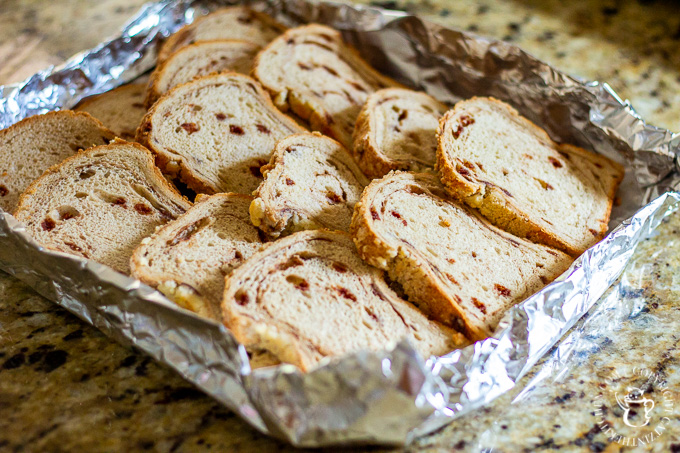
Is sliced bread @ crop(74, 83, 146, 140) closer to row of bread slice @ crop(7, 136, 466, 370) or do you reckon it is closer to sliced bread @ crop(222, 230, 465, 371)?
row of bread slice @ crop(7, 136, 466, 370)

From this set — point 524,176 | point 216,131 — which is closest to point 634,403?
point 524,176

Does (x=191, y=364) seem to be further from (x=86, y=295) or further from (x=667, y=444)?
(x=667, y=444)

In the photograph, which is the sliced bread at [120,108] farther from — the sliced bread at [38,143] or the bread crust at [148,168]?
the bread crust at [148,168]

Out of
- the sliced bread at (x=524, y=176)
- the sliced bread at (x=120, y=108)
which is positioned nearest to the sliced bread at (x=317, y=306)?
the sliced bread at (x=524, y=176)

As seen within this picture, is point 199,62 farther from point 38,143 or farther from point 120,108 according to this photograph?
point 38,143

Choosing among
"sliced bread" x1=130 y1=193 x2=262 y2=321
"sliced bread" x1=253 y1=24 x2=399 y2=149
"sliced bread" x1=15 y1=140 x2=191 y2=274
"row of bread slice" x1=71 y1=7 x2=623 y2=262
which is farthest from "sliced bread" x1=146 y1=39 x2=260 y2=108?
"sliced bread" x1=130 y1=193 x2=262 y2=321

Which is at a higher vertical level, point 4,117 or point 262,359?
point 4,117

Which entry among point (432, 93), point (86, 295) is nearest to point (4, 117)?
point (86, 295)
